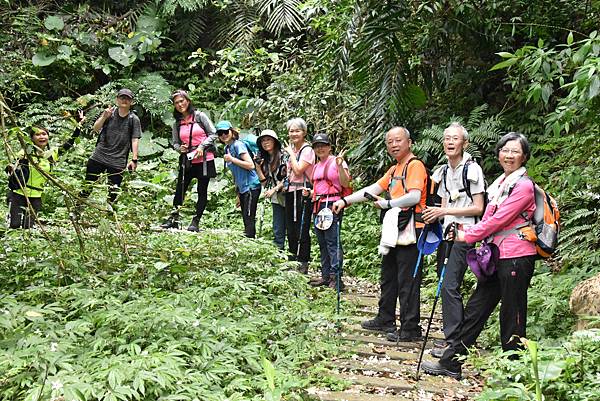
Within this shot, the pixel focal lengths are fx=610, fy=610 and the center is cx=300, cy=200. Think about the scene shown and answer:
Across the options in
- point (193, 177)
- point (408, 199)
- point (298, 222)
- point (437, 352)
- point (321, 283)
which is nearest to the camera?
point (437, 352)

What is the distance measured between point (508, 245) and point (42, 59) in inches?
494

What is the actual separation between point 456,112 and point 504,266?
595 centimetres

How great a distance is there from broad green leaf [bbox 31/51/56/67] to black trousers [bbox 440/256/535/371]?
40.1ft

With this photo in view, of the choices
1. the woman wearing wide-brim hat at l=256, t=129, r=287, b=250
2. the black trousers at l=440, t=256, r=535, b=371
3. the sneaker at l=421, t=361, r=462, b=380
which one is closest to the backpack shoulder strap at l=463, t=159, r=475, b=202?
the black trousers at l=440, t=256, r=535, b=371

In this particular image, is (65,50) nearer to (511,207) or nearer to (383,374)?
(383,374)

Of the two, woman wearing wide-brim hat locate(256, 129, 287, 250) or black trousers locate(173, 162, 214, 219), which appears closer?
woman wearing wide-brim hat locate(256, 129, 287, 250)

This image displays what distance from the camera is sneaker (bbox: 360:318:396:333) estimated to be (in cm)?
513

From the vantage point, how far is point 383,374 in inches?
167

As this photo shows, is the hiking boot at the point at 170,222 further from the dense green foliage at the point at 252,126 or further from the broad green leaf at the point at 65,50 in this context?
the broad green leaf at the point at 65,50

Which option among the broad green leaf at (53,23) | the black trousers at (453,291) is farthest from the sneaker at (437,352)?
the broad green leaf at (53,23)

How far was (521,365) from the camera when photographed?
3.21 metres

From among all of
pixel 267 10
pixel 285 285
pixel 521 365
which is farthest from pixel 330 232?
pixel 267 10

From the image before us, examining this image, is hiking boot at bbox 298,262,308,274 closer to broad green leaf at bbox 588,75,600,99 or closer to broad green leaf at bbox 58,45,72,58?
broad green leaf at bbox 588,75,600,99

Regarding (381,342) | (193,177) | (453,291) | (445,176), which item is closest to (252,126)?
(193,177)
